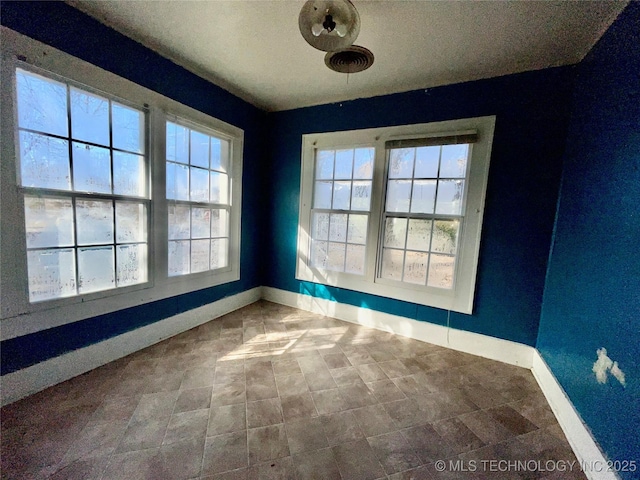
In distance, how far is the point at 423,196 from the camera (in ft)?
8.80

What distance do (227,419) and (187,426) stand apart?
0.23 metres

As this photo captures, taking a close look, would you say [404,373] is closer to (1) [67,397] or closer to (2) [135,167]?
(1) [67,397]

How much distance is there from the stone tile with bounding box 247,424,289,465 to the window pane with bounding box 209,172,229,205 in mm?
2350

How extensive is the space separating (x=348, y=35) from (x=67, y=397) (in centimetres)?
295

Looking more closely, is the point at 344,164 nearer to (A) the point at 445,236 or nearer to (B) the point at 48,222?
(A) the point at 445,236

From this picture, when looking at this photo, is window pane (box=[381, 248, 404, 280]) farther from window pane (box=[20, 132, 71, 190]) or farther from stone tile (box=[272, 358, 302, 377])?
window pane (box=[20, 132, 71, 190])

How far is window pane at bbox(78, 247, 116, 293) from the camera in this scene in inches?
76.2

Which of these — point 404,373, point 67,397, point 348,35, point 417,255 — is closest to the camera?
point 348,35

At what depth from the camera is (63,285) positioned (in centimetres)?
184

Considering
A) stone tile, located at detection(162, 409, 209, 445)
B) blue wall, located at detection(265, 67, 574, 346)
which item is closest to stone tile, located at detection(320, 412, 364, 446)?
stone tile, located at detection(162, 409, 209, 445)

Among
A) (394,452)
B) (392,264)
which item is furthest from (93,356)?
(392,264)

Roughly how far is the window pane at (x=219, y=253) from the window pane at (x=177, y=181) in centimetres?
66

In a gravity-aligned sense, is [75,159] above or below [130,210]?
above

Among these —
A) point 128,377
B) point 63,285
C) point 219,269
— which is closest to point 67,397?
point 128,377
